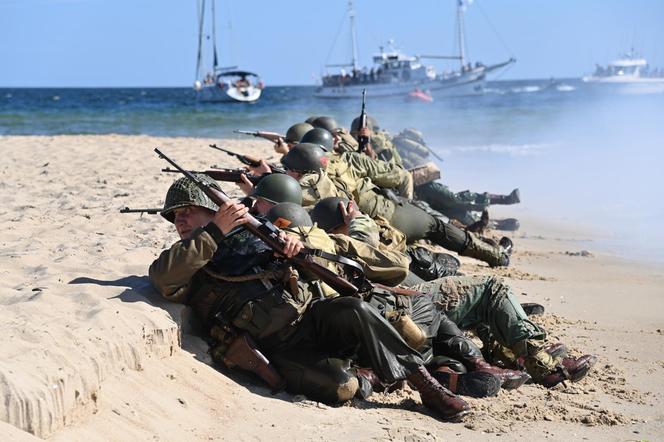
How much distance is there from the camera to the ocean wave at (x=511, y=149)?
24734mm

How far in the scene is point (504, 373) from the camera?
5.89 metres

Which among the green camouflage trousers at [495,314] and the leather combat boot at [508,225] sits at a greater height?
the green camouflage trousers at [495,314]

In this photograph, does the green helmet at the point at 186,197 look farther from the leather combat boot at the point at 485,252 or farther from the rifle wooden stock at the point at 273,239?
the leather combat boot at the point at 485,252

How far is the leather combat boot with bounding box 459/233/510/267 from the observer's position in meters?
9.19

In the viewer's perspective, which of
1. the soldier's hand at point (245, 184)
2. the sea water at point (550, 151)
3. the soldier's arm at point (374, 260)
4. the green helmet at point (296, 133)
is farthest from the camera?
the sea water at point (550, 151)

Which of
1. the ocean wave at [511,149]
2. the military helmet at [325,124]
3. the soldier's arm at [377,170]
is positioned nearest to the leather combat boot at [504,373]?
the soldier's arm at [377,170]

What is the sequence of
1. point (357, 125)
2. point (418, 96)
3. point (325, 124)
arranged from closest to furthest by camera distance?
point (325, 124) < point (357, 125) < point (418, 96)

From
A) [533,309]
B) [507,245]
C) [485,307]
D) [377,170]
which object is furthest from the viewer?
[507,245]

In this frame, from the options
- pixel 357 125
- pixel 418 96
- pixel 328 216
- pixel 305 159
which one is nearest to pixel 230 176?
pixel 305 159

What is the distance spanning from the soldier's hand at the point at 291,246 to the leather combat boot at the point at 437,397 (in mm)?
900

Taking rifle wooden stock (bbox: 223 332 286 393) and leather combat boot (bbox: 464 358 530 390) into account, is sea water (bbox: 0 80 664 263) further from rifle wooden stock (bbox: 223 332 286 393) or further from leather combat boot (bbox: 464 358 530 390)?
rifle wooden stock (bbox: 223 332 286 393)

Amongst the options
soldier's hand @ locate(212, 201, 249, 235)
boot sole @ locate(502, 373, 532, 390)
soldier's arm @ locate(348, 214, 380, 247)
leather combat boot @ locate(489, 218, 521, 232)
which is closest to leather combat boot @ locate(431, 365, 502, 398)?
boot sole @ locate(502, 373, 532, 390)

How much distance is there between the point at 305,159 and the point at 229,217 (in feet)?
10.5

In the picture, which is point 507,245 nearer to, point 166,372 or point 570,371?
point 570,371
